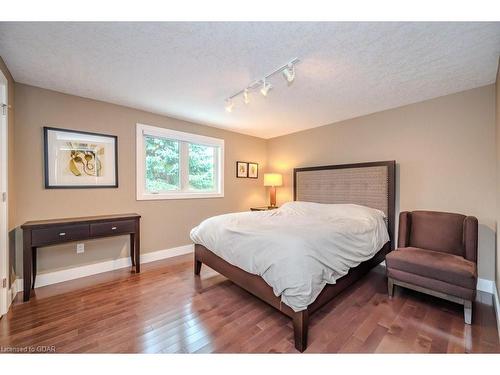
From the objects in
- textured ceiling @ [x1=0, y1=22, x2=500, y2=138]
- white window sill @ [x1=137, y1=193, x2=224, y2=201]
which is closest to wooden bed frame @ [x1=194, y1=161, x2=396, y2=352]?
textured ceiling @ [x1=0, y1=22, x2=500, y2=138]

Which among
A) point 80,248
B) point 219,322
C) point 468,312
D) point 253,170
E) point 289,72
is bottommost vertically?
point 219,322

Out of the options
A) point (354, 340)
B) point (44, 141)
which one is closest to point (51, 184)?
point (44, 141)

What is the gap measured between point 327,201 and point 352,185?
51 centimetres

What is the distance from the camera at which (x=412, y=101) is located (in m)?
2.88

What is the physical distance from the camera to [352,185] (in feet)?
11.3

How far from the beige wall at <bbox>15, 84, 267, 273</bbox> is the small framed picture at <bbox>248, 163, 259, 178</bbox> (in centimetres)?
92

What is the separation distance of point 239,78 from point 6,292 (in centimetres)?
305

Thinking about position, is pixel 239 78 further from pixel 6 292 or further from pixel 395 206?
pixel 6 292

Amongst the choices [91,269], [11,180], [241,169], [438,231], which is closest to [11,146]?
[11,180]

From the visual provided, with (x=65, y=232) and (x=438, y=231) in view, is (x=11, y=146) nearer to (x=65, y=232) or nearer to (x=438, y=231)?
(x=65, y=232)

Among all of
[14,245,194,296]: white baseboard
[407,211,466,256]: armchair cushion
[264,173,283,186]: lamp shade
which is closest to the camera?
[407,211,466,256]: armchair cushion

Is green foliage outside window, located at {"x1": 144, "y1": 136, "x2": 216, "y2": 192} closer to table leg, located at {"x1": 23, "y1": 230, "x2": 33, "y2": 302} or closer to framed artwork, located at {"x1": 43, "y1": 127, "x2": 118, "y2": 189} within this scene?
framed artwork, located at {"x1": 43, "y1": 127, "x2": 118, "y2": 189}

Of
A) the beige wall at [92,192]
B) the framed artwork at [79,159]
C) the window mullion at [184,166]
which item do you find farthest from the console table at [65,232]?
the window mullion at [184,166]

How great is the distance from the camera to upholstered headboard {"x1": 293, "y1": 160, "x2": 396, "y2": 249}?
3.08 m
